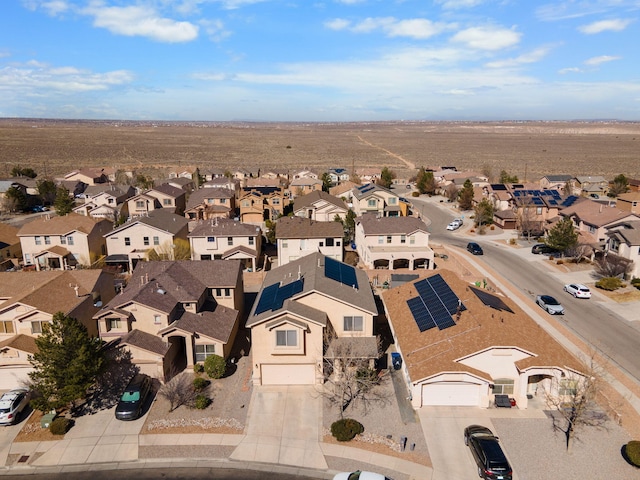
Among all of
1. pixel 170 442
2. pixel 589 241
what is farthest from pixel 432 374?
pixel 589 241

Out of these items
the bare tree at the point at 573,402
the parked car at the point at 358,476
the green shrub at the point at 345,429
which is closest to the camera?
the parked car at the point at 358,476

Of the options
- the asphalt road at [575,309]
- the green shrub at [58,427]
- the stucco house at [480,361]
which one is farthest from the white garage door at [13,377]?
the asphalt road at [575,309]

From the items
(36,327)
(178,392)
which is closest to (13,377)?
(36,327)

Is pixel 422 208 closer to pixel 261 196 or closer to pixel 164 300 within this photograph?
pixel 261 196

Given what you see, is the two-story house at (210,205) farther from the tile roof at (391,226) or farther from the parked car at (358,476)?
the parked car at (358,476)

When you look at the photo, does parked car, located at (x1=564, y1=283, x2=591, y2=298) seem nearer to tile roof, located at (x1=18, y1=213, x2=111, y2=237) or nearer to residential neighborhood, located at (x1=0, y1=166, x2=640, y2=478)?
residential neighborhood, located at (x1=0, y1=166, x2=640, y2=478)

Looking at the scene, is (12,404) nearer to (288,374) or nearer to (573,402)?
(288,374)
